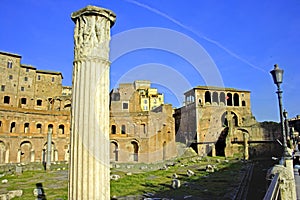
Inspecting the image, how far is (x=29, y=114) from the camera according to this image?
116ft

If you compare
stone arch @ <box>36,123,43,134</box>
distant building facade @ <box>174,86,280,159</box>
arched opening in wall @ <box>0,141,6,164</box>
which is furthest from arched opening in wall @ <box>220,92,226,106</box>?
arched opening in wall @ <box>0,141,6,164</box>

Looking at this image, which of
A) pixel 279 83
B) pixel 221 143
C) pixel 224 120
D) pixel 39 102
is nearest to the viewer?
pixel 279 83

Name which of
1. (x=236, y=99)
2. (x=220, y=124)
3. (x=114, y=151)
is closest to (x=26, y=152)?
(x=114, y=151)

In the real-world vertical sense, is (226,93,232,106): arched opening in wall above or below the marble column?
above

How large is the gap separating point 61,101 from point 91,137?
139 feet

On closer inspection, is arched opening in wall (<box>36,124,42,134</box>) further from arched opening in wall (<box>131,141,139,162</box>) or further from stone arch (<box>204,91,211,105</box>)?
stone arch (<box>204,91,211,105</box>)

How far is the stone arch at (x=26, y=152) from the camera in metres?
34.1

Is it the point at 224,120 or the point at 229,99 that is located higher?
the point at 229,99

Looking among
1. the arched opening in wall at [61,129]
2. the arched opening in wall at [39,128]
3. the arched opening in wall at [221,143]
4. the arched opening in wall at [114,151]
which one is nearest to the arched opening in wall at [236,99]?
the arched opening in wall at [221,143]

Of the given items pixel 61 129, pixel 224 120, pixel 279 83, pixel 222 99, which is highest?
pixel 222 99

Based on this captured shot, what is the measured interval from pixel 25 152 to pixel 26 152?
0.40ft

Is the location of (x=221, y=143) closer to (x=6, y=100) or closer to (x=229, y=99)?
(x=229, y=99)

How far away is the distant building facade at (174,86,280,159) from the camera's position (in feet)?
125

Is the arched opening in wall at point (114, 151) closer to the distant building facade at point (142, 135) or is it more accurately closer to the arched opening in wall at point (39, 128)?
the distant building facade at point (142, 135)
